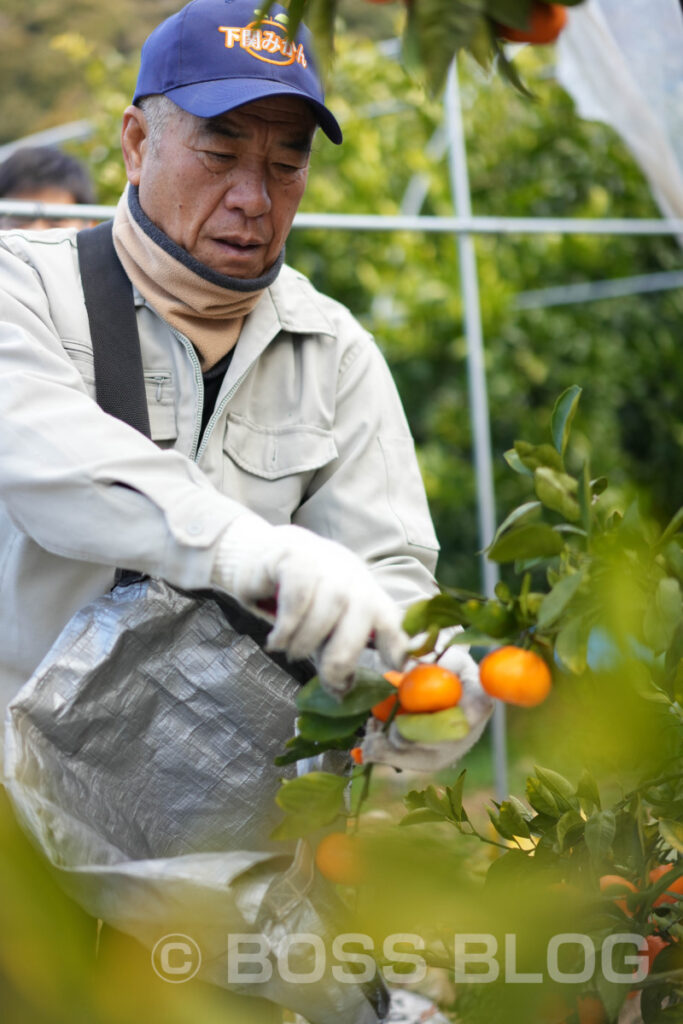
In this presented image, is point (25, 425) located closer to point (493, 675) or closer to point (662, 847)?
point (493, 675)

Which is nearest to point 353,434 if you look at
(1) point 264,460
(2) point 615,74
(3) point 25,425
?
(1) point 264,460

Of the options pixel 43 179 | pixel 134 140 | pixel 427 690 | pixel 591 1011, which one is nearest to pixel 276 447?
pixel 134 140

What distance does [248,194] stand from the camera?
1.45 metres

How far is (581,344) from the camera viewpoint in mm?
5160

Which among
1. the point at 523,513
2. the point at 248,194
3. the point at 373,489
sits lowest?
the point at 373,489

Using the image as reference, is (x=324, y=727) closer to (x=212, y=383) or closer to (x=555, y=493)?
(x=555, y=493)

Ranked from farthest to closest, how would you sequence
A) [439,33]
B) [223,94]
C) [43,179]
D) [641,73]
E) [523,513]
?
[43,179] < [641,73] < [223,94] < [523,513] < [439,33]

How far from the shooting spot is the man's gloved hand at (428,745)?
1119 mm

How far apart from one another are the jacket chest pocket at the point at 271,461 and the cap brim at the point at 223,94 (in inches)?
15.4

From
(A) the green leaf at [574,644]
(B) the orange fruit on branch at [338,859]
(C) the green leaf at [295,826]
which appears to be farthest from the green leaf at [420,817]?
(A) the green leaf at [574,644]

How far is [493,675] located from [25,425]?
0.55m

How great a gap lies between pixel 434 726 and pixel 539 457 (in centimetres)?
28

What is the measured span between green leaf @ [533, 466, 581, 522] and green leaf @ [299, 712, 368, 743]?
0.28m

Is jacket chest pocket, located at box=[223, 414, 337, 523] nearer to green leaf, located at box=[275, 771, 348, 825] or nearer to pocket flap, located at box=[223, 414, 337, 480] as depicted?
pocket flap, located at box=[223, 414, 337, 480]
